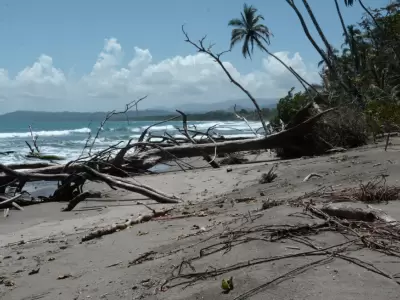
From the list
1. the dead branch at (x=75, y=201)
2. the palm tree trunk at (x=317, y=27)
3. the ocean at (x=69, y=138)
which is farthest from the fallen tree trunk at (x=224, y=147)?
the palm tree trunk at (x=317, y=27)

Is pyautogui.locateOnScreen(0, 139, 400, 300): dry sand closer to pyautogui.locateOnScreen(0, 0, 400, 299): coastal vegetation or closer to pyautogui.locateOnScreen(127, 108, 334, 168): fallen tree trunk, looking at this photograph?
pyautogui.locateOnScreen(0, 0, 400, 299): coastal vegetation

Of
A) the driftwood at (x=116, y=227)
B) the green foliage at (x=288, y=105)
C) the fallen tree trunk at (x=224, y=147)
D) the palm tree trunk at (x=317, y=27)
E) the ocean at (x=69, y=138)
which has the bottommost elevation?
the ocean at (x=69, y=138)

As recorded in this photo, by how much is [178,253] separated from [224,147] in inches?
314

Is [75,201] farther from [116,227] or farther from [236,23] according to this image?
[236,23]

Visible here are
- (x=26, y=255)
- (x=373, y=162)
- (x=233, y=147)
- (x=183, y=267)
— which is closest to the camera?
(x=183, y=267)

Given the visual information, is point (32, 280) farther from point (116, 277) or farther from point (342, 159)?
point (342, 159)

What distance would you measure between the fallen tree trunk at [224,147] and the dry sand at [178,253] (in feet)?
9.29

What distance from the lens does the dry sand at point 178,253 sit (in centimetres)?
266

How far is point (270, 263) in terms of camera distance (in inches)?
117

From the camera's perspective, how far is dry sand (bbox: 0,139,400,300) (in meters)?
2.66

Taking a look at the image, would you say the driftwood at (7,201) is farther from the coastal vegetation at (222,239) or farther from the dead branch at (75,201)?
the dead branch at (75,201)

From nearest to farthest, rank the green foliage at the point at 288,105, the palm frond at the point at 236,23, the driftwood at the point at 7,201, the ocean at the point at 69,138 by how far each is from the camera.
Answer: the driftwood at the point at 7,201, the green foliage at the point at 288,105, the ocean at the point at 69,138, the palm frond at the point at 236,23

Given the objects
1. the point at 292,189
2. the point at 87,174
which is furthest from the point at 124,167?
the point at 292,189

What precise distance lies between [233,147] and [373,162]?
14.6ft
